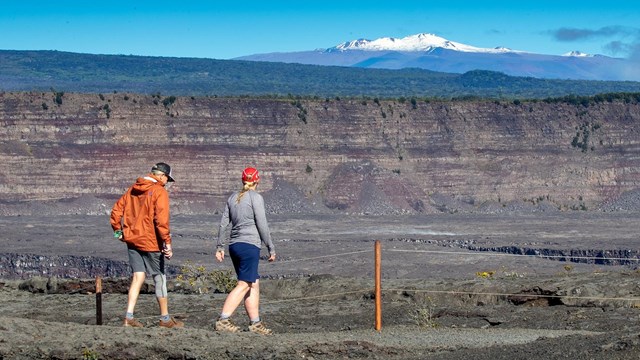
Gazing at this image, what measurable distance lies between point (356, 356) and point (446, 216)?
60.1 metres

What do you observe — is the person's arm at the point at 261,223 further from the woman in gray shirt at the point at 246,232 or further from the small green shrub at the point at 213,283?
the small green shrub at the point at 213,283

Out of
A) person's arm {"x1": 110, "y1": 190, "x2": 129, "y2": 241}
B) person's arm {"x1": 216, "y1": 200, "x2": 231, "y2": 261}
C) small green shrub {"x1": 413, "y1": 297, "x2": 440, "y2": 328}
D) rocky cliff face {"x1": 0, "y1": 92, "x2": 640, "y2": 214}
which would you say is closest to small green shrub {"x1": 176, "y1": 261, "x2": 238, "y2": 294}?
small green shrub {"x1": 413, "y1": 297, "x2": 440, "y2": 328}

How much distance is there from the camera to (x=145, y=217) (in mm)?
15492

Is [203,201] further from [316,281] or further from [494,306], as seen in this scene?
[494,306]

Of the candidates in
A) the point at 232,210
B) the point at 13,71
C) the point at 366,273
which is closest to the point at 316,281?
the point at 232,210

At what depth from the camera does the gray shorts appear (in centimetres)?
1566

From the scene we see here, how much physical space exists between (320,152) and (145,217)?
207 ft

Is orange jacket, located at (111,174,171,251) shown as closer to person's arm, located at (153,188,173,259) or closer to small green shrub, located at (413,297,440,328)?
person's arm, located at (153,188,173,259)

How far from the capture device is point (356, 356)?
14391 millimetres

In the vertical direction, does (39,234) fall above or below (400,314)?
below

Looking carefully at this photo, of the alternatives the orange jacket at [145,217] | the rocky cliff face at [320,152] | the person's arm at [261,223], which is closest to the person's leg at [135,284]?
the orange jacket at [145,217]

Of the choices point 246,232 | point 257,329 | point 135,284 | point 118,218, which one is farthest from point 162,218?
point 257,329

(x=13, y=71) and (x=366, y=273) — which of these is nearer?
(x=366, y=273)

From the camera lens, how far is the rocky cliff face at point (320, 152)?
73.2 meters
